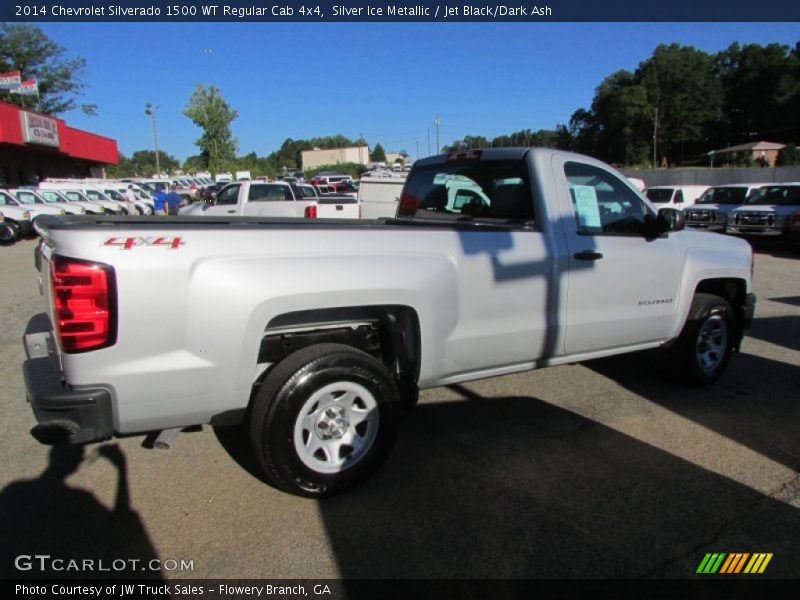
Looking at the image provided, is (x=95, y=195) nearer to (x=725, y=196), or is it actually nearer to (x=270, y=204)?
(x=270, y=204)

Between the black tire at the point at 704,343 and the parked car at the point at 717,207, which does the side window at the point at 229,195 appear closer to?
the parked car at the point at 717,207

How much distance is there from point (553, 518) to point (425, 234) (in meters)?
1.72

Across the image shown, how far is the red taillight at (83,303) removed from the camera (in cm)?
254

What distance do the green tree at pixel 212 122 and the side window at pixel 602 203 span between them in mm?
56125

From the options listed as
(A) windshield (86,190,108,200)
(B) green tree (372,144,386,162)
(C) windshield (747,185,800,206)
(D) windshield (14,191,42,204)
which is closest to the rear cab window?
(C) windshield (747,185,800,206)

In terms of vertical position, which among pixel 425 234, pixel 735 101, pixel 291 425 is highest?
pixel 735 101

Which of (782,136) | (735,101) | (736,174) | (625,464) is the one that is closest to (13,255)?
(625,464)

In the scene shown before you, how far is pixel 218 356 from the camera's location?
281cm

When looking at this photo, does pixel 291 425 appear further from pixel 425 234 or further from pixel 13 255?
pixel 13 255

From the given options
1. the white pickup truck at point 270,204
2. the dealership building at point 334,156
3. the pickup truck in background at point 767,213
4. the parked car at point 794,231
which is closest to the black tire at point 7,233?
the white pickup truck at point 270,204

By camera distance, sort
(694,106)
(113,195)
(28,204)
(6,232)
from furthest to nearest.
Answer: (694,106) < (113,195) < (28,204) < (6,232)

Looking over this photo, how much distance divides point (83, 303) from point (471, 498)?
225 cm

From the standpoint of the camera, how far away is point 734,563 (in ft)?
9.05

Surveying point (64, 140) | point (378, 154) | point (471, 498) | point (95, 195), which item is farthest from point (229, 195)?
point (378, 154)
